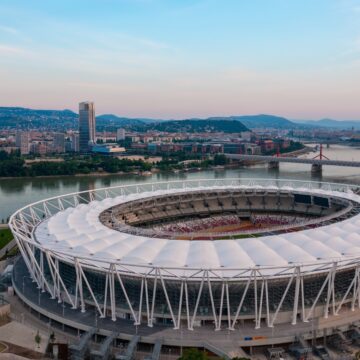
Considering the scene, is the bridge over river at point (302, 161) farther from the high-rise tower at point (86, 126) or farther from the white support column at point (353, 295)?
the white support column at point (353, 295)

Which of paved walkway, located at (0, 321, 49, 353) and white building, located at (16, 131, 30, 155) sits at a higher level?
white building, located at (16, 131, 30, 155)

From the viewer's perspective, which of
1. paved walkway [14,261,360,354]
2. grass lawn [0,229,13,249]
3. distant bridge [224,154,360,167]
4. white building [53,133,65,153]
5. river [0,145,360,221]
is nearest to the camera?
paved walkway [14,261,360,354]

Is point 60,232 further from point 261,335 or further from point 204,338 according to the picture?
point 261,335

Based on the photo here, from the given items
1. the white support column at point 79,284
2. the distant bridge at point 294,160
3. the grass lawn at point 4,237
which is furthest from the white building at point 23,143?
the white support column at point 79,284

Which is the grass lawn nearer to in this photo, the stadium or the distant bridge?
the stadium

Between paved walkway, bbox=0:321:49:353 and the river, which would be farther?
the river

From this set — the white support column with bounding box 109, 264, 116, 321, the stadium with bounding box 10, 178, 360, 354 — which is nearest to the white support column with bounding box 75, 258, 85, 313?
the stadium with bounding box 10, 178, 360, 354
